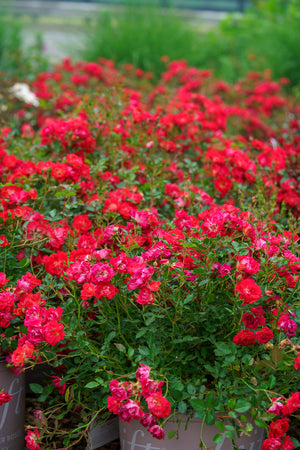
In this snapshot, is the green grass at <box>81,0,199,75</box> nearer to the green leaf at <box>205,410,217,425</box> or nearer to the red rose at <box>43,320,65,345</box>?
the red rose at <box>43,320,65,345</box>

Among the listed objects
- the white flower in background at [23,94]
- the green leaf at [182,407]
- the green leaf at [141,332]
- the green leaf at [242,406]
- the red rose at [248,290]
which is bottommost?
the white flower in background at [23,94]

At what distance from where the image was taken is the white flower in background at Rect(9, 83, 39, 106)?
177 inches

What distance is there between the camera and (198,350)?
5.49ft

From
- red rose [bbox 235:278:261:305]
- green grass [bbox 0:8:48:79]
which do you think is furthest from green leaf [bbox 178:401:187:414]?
green grass [bbox 0:8:48:79]

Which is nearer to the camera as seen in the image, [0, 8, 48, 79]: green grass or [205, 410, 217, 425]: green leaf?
[205, 410, 217, 425]: green leaf

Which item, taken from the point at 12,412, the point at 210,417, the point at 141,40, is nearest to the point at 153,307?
the point at 210,417

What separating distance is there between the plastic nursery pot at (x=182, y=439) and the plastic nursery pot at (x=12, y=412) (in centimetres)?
39

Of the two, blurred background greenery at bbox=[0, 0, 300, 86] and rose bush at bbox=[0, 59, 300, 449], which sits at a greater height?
rose bush at bbox=[0, 59, 300, 449]

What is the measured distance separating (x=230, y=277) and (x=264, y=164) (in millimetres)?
1301

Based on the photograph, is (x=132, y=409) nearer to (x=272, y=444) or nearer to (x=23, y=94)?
(x=272, y=444)

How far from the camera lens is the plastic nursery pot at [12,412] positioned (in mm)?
1673

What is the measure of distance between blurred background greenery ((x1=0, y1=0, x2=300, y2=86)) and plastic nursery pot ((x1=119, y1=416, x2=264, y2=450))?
5351 millimetres

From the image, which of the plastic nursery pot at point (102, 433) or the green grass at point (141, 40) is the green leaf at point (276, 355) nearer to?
the plastic nursery pot at point (102, 433)

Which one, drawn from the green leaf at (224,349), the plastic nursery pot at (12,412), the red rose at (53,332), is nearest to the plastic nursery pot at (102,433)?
the plastic nursery pot at (12,412)
